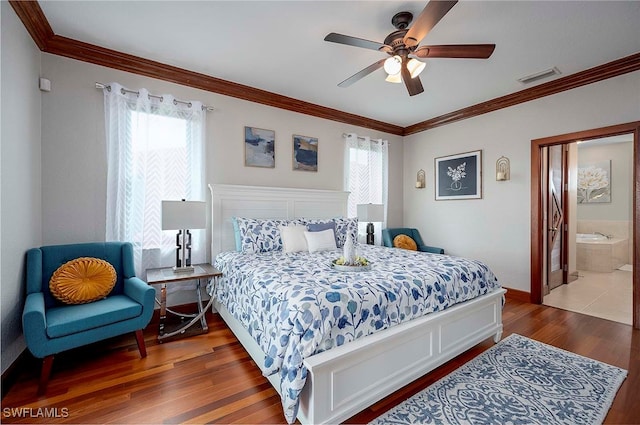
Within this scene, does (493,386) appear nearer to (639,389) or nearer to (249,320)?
(639,389)

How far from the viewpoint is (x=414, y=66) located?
91.9 inches

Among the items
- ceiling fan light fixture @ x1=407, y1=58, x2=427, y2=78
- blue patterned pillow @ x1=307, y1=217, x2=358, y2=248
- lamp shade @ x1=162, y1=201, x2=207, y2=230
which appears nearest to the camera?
ceiling fan light fixture @ x1=407, y1=58, x2=427, y2=78

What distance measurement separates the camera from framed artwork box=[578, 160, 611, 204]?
5.83 metres

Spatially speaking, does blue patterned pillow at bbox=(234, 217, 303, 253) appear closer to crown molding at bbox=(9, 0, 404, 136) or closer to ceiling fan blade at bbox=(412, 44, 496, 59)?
crown molding at bbox=(9, 0, 404, 136)

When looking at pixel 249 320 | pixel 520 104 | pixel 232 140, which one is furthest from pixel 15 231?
pixel 520 104

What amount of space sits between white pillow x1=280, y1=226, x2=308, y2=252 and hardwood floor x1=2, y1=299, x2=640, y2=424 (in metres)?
1.05

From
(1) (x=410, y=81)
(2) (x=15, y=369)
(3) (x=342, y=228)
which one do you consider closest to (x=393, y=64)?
(1) (x=410, y=81)

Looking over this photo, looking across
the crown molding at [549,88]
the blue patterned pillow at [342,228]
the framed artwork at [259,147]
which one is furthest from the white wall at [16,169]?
the crown molding at [549,88]

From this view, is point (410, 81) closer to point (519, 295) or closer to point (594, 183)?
point (519, 295)

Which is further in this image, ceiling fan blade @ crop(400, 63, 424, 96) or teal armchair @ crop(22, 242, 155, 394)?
ceiling fan blade @ crop(400, 63, 424, 96)

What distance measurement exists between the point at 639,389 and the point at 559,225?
Result: 123 inches

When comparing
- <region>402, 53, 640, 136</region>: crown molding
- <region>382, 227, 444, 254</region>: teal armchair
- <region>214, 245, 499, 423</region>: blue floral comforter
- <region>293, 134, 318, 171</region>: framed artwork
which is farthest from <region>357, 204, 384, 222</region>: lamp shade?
<region>402, 53, 640, 136</region>: crown molding

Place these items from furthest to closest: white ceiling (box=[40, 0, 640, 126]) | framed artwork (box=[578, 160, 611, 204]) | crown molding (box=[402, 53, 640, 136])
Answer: framed artwork (box=[578, 160, 611, 204])
crown molding (box=[402, 53, 640, 136])
white ceiling (box=[40, 0, 640, 126])

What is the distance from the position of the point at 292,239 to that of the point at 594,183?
691cm
